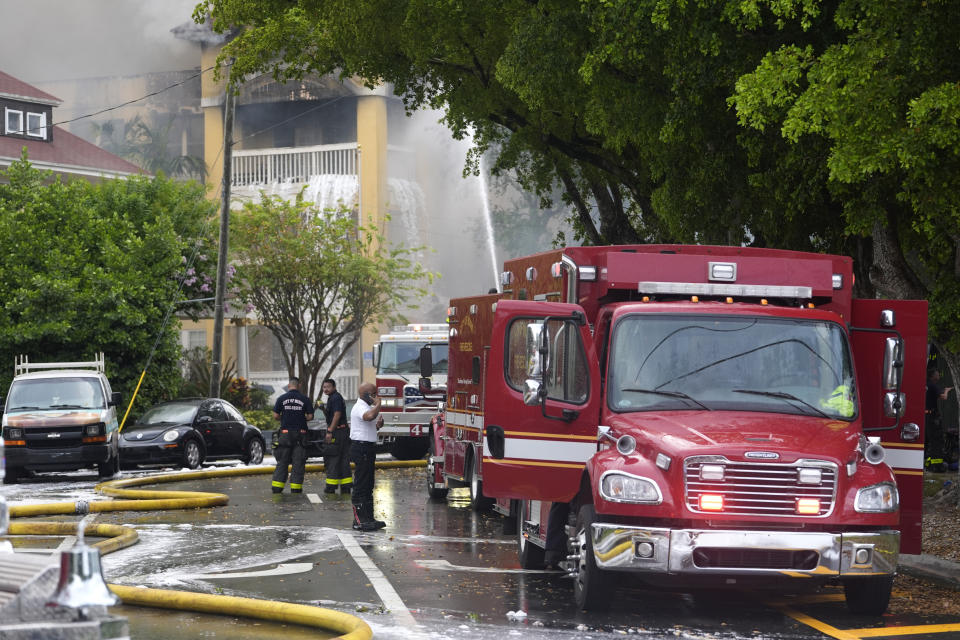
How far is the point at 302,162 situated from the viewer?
5944 centimetres

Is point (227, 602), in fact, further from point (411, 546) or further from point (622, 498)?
point (411, 546)

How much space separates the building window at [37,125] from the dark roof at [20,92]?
2.17ft

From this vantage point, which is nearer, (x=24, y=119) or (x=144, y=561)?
(x=144, y=561)

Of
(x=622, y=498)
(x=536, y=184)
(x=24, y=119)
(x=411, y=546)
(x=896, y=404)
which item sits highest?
(x=24, y=119)

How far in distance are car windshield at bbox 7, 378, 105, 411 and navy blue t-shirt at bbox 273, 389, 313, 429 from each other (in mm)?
5607

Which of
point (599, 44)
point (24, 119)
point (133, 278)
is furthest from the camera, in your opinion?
point (24, 119)

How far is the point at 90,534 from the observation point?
610 inches

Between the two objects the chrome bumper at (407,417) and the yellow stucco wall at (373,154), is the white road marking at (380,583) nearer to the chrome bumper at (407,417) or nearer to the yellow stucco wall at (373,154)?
the chrome bumper at (407,417)

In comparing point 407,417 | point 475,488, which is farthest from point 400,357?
point 475,488

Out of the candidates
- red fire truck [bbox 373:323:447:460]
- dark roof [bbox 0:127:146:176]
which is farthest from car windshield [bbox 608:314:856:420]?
dark roof [bbox 0:127:146:176]

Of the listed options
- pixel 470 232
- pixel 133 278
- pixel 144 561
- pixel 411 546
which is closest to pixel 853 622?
pixel 411 546

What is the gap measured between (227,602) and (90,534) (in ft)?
20.3

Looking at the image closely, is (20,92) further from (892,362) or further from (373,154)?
(892,362)

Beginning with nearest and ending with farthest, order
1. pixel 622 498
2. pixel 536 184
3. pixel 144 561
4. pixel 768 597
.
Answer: pixel 622 498
pixel 768 597
pixel 144 561
pixel 536 184
